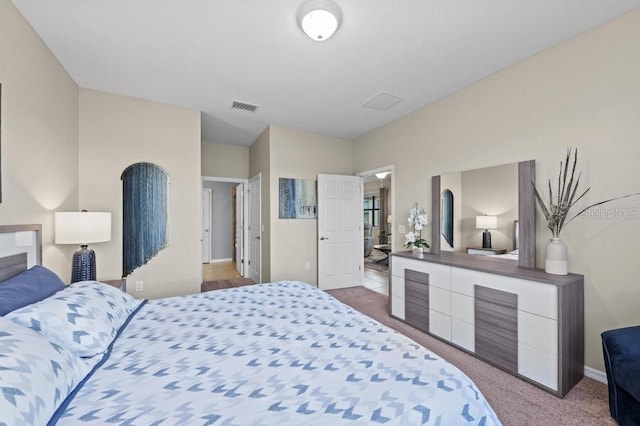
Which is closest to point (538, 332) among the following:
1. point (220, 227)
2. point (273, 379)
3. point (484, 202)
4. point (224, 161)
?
point (484, 202)

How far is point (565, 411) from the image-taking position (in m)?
1.68

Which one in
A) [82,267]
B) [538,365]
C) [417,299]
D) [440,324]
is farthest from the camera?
[417,299]

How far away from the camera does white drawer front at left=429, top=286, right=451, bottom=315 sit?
2554 mm

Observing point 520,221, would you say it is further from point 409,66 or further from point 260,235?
point 260,235

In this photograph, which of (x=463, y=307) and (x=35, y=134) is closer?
(x=35, y=134)

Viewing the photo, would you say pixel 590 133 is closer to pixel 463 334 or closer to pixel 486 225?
pixel 486 225

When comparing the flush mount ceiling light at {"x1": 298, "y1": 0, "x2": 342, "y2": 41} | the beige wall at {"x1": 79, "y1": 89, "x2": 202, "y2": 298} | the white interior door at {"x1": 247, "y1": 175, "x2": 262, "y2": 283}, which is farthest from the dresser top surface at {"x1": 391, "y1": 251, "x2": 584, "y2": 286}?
the beige wall at {"x1": 79, "y1": 89, "x2": 202, "y2": 298}

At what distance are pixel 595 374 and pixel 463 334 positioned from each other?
0.86m

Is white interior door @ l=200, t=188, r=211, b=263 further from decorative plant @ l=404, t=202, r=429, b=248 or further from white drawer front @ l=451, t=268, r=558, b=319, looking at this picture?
white drawer front @ l=451, t=268, r=558, b=319

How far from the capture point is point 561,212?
81.3 inches

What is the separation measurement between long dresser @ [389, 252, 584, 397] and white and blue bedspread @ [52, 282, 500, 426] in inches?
51.2

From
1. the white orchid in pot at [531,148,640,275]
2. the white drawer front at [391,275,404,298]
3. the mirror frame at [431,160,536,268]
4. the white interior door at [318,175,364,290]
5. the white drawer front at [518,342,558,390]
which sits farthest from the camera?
the white interior door at [318,175,364,290]

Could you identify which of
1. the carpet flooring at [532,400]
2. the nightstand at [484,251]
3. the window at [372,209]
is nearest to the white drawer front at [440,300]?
the carpet flooring at [532,400]

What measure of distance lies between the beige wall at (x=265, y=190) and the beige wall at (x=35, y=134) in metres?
2.26
